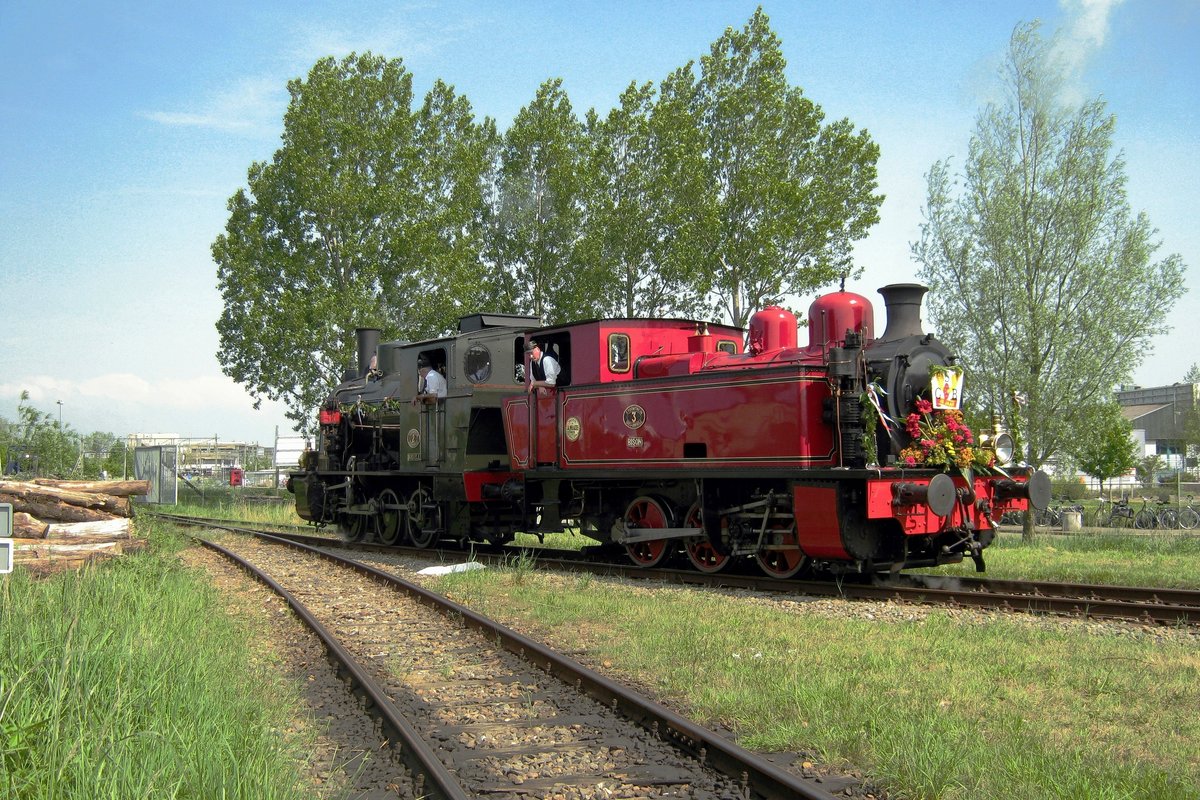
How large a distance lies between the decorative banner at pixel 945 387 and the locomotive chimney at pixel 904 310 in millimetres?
548

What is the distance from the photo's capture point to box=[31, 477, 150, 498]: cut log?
12.7 metres

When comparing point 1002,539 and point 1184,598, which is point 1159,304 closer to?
point 1002,539

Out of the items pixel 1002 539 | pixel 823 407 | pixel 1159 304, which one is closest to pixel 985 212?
pixel 1159 304

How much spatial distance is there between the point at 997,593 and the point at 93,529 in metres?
9.68

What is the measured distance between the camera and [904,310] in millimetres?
10570

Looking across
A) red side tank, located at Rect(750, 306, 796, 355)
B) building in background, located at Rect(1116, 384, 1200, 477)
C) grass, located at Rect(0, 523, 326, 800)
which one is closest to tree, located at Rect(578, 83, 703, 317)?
red side tank, located at Rect(750, 306, 796, 355)

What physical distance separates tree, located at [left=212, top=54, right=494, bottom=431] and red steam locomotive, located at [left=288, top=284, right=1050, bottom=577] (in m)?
15.6

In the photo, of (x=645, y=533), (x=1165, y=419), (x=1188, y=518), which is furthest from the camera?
(x=1165, y=419)

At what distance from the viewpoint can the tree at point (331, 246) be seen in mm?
29531

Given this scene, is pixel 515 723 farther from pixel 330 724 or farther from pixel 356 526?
pixel 356 526

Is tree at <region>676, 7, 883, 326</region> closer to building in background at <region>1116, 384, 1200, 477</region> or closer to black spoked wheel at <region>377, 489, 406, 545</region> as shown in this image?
black spoked wheel at <region>377, 489, 406, 545</region>

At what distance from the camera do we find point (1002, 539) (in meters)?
16.9

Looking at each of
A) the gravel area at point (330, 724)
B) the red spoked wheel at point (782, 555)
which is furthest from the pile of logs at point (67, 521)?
the red spoked wheel at point (782, 555)

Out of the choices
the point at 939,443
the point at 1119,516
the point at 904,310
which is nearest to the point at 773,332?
the point at 904,310
